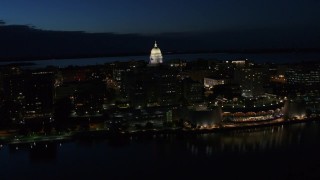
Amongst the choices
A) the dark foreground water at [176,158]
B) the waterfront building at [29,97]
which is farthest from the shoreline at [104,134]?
the waterfront building at [29,97]

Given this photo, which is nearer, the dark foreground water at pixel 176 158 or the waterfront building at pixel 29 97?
the dark foreground water at pixel 176 158

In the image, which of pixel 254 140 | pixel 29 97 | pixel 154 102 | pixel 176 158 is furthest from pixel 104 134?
pixel 29 97

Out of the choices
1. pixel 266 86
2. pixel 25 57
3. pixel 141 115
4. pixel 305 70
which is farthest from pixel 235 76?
pixel 25 57

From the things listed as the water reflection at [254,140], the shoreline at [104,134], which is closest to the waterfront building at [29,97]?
the shoreline at [104,134]

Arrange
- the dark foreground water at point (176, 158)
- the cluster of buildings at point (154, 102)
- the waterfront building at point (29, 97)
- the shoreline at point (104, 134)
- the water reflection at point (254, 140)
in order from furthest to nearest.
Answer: the waterfront building at point (29, 97) < the cluster of buildings at point (154, 102) < the shoreline at point (104, 134) < the water reflection at point (254, 140) < the dark foreground water at point (176, 158)

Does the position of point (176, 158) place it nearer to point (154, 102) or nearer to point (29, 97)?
point (154, 102)

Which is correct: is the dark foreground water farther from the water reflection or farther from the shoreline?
the shoreline

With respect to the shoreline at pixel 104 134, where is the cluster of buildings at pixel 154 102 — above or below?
above

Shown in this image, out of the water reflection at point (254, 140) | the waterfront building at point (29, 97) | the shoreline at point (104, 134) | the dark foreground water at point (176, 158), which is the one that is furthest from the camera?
the waterfront building at point (29, 97)

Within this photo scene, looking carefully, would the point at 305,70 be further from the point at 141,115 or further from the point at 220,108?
the point at 141,115

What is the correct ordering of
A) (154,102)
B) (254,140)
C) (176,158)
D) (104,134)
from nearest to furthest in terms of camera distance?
(176,158) < (254,140) < (104,134) < (154,102)

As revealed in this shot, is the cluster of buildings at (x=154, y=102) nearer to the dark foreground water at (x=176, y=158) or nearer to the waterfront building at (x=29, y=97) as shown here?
the waterfront building at (x=29, y=97)
